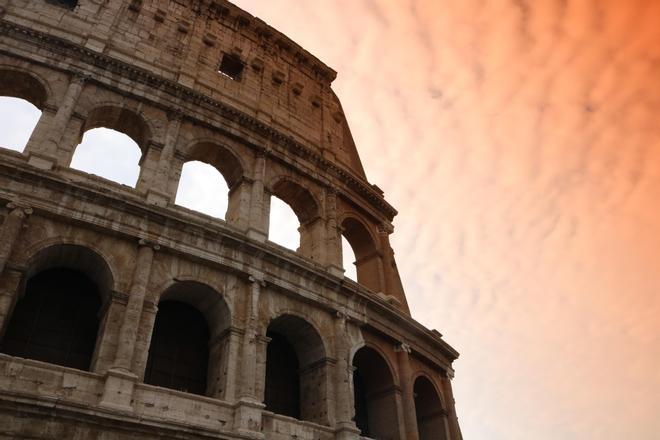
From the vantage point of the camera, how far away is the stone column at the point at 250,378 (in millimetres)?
10969

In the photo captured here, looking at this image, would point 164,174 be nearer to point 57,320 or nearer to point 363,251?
point 57,320

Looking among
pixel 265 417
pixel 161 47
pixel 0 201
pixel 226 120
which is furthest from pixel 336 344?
pixel 161 47

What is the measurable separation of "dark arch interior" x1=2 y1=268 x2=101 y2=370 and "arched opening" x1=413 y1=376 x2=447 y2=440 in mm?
10573

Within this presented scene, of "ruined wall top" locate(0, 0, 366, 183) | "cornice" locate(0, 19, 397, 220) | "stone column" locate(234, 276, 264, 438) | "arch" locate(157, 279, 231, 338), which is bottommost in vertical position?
"stone column" locate(234, 276, 264, 438)

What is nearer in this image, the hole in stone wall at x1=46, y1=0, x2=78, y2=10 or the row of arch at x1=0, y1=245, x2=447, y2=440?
the row of arch at x1=0, y1=245, x2=447, y2=440

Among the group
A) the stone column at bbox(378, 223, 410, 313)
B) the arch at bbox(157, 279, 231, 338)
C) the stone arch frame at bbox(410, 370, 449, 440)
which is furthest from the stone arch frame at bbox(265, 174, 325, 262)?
the stone arch frame at bbox(410, 370, 449, 440)

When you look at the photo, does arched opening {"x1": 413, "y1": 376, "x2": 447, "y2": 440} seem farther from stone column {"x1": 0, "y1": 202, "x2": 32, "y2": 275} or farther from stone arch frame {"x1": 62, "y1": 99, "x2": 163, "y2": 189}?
stone column {"x1": 0, "y1": 202, "x2": 32, "y2": 275}

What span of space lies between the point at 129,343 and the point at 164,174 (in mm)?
5115

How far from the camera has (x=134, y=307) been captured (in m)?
11.1

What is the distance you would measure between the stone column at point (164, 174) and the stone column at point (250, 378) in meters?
3.20

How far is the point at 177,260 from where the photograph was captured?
41.0ft

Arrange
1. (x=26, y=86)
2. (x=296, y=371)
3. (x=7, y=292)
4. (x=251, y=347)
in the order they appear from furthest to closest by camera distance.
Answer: (x=296, y=371) < (x=26, y=86) < (x=251, y=347) < (x=7, y=292)

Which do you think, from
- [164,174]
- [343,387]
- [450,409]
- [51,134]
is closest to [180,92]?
[164,174]

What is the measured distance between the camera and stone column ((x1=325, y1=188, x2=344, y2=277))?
1570 centimetres
